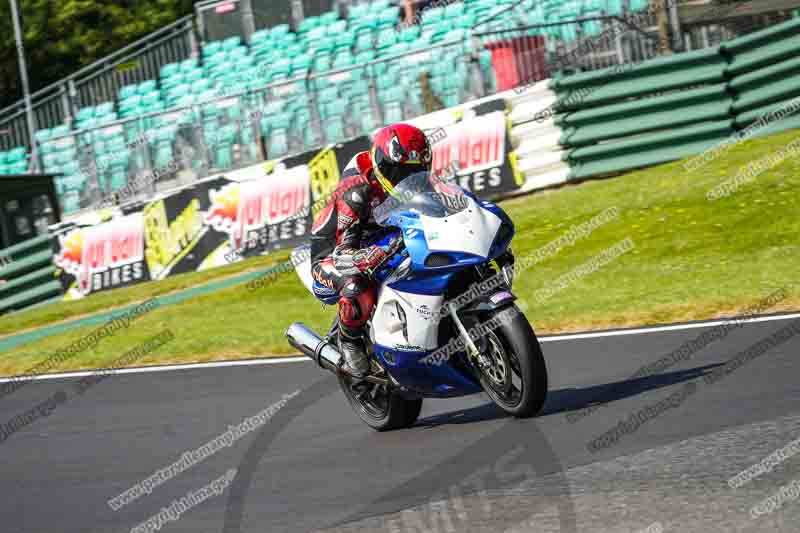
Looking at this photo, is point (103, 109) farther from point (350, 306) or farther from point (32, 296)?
point (350, 306)

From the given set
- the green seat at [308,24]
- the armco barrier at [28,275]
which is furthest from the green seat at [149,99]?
the armco barrier at [28,275]

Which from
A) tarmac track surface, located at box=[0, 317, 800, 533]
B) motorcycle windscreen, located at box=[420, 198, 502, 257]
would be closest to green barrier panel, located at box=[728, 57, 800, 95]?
tarmac track surface, located at box=[0, 317, 800, 533]

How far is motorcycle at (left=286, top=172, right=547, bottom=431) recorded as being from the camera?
6438mm

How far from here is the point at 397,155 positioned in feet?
22.1

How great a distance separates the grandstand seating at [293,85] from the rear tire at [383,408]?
35.5ft

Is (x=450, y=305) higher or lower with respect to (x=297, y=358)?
higher

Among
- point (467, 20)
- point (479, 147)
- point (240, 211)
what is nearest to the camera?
point (479, 147)

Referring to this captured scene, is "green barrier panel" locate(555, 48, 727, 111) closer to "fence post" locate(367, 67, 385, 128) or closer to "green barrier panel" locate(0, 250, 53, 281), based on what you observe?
"fence post" locate(367, 67, 385, 128)

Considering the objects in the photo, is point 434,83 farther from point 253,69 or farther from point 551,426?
point 551,426

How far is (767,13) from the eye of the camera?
16.6 metres

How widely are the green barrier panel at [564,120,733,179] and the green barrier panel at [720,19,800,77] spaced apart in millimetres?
762

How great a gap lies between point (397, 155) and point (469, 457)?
5.41 ft

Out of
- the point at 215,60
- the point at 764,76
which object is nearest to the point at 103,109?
the point at 215,60

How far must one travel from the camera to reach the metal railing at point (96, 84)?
26.7m
